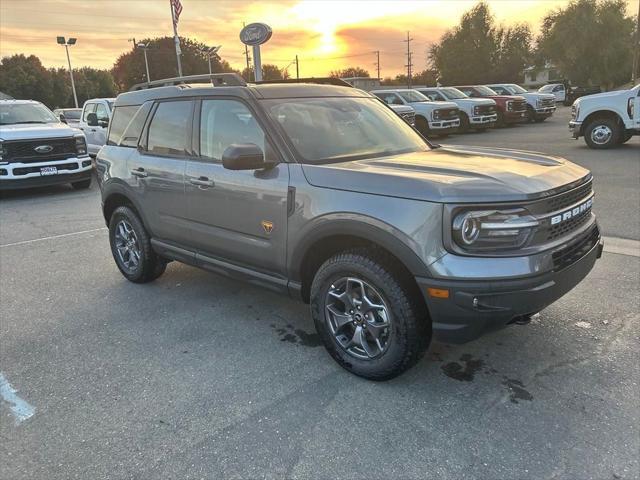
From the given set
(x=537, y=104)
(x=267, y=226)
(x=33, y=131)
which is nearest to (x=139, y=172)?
(x=267, y=226)

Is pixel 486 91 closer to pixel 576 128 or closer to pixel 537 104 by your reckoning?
pixel 537 104

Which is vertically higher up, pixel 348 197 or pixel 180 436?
pixel 348 197

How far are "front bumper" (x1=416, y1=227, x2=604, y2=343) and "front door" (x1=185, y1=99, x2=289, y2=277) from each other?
1.20m

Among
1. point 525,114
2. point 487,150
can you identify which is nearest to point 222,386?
point 487,150

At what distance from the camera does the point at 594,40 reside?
47.8 metres

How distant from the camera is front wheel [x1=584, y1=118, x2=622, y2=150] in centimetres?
1270

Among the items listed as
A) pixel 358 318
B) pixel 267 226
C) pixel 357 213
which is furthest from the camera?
pixel 267 226

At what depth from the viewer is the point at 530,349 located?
3.51 m

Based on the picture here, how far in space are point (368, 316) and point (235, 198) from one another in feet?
4.37

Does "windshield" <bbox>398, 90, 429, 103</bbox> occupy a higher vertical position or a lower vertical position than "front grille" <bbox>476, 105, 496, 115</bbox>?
higher

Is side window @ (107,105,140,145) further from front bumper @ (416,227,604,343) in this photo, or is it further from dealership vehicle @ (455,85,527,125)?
dealership vehicle @ (455,85,527,125)

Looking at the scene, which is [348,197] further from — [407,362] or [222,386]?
[222,386]

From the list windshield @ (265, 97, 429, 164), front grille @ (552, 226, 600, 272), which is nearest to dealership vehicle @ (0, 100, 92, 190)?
windshield @ (265, 97, 429, 164)

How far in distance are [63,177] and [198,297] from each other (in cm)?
773
